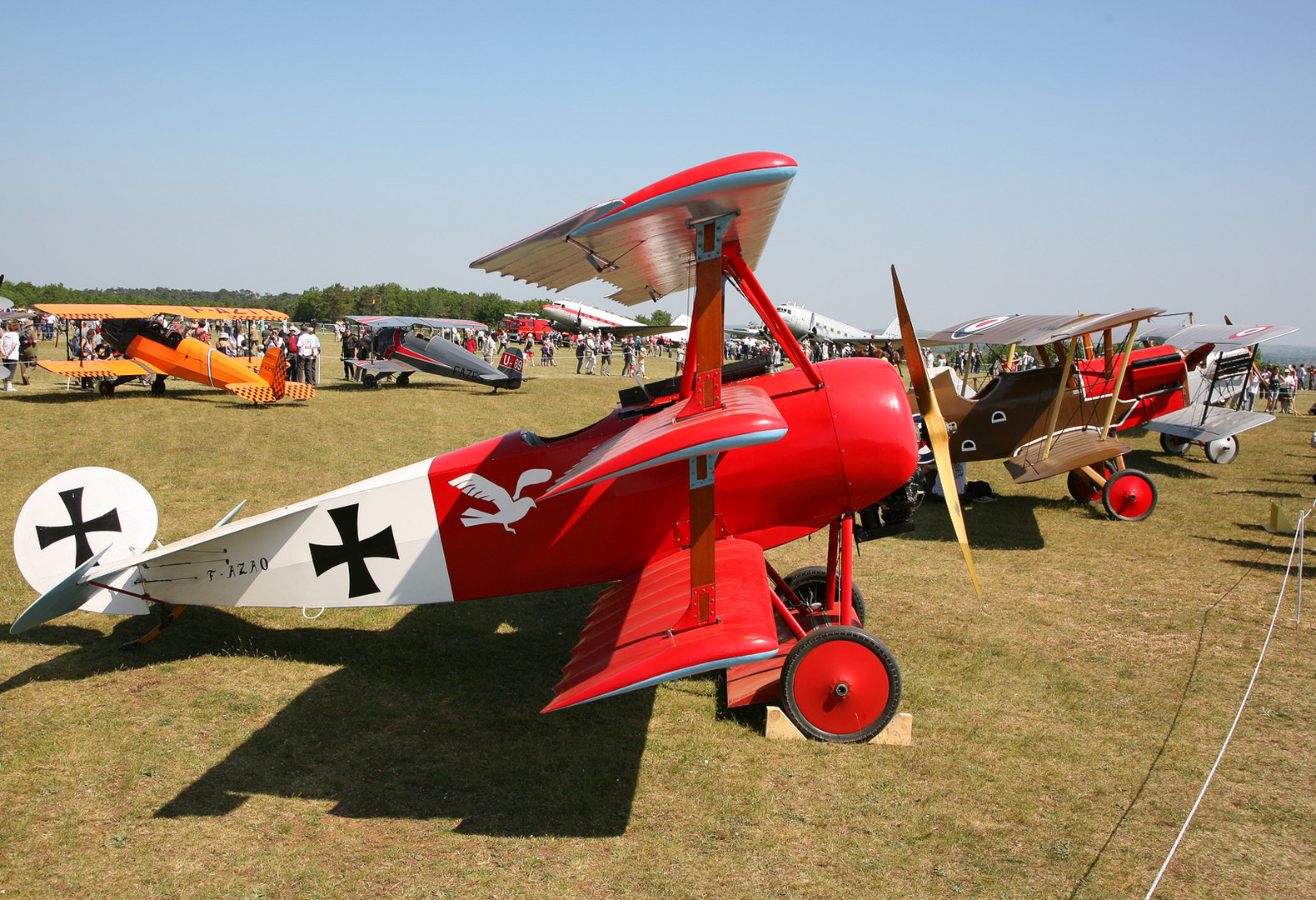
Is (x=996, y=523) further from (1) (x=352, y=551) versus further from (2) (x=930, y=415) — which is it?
(1) (x=352, y=551)

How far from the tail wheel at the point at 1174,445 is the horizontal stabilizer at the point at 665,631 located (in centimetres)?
1505

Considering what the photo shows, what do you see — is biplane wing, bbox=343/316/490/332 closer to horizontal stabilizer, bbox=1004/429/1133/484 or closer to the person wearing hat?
the person wearing hat

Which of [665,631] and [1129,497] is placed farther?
[1129,497]

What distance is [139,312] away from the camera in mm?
17953

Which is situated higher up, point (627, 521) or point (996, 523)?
point (627, 521)

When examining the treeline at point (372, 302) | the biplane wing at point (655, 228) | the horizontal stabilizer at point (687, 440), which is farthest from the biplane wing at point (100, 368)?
the treeline at point (372, 302)

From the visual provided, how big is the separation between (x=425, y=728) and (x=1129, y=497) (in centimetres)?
983

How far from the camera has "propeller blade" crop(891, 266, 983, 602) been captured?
4801 mm

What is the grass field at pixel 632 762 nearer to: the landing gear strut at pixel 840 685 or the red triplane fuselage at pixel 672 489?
the landing gear strut at pixel 840 685

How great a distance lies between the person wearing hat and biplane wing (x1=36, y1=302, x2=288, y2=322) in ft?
5.31

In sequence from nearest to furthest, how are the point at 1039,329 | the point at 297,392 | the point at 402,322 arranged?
the point at 1039,329
the point at 297,392
the point at 402,322

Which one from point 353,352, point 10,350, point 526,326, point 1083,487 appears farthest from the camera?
point 526,326

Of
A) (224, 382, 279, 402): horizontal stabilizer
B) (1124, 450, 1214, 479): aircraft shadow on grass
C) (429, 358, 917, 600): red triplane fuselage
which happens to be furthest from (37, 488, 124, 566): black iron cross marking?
(1124, 450, 1214, 479): aircraft shadow on grass

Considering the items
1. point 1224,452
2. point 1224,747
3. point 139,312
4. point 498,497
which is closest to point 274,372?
point 139,312
